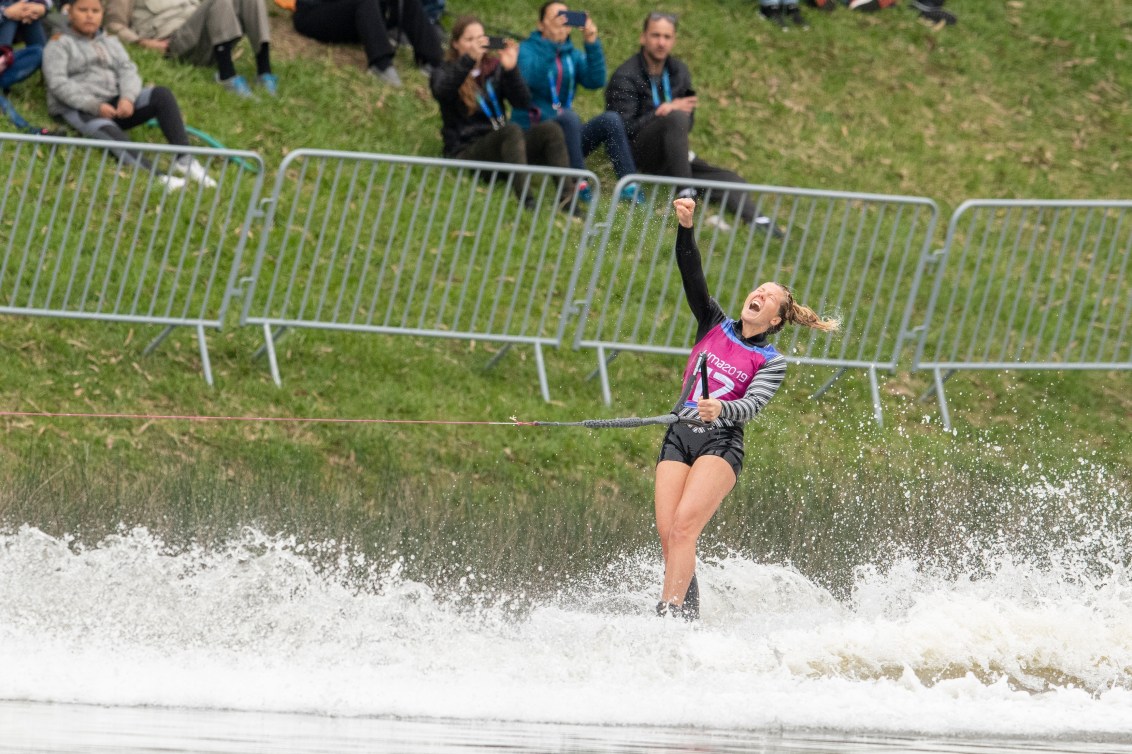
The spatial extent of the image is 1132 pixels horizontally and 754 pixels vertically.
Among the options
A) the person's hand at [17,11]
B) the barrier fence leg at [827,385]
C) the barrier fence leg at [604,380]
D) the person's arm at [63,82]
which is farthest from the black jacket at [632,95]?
the person's hand at [17,11]

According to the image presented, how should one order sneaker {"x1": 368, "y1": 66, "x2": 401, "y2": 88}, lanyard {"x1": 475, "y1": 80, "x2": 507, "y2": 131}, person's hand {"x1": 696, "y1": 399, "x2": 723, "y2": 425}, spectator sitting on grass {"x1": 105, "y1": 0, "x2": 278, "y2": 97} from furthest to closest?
sneaker {"x1": 368, "y1": 66, "x2": 401, "y2": 88} < spectator sitting on grass {"x1": 105, "y1": 0, "x2": 278, "y2": 97} < lanyard {"x1": 475, "y1": 80, "x2": 507, "y2": 131} < person's hand {"x1": 696, "y1": 399, "x2": 723, "y2": 425}

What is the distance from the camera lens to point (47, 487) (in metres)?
9.05

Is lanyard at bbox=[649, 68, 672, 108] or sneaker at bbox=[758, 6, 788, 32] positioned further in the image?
sneaker at bbox=[758, 6, 788, 32]

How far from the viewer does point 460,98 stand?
12.4 meters

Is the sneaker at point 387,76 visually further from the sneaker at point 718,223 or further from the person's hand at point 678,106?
the sneaker at point 718,223

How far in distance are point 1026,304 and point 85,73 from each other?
6.91 meters

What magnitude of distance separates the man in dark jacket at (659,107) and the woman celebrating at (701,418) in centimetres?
319

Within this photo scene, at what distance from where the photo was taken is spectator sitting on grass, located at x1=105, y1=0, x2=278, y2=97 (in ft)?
43.3

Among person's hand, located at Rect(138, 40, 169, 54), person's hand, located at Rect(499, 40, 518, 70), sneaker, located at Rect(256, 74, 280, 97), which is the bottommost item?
sneaker, located at Rect(256, 74, 280, 97)

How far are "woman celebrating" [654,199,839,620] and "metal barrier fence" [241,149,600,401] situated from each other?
2568 mm

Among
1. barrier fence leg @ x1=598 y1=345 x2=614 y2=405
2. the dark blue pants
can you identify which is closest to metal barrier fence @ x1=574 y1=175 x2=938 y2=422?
barrier fence leg @ x1=598 y1=345 x2=614 y2=405

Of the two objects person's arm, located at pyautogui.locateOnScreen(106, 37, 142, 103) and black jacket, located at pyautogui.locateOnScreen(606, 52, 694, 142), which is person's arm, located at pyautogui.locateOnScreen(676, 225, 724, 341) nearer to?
black jacket, located at pyautogui.locateOnScreen(606, 52, 694, 142)

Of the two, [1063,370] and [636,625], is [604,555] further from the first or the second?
[1063,370]

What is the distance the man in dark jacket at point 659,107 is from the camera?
1166 centimetres
